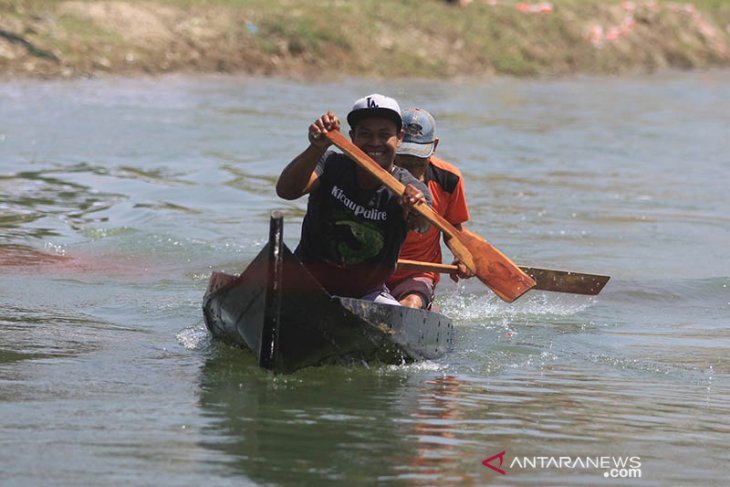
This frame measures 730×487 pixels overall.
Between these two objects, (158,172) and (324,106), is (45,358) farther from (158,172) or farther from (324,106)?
(324,106)

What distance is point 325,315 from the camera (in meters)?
6.88

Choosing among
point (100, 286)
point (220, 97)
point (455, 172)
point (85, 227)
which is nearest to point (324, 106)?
point (220, 97)

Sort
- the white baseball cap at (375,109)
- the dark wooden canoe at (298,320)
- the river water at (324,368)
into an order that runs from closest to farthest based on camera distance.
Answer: the river water at (324,368) < the dark wooden canoe at (298,320) < the white baseball cap at (375,109)

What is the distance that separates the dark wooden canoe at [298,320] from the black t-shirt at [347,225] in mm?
294

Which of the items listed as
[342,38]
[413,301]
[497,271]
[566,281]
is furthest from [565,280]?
[342,38]

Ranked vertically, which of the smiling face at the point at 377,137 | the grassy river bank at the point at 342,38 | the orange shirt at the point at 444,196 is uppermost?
the grassy river bank at the point at 342,38

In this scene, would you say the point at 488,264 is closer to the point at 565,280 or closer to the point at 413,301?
the point at 413,301

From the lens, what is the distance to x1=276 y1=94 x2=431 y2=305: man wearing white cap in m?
6.88

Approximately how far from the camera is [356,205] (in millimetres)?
7066

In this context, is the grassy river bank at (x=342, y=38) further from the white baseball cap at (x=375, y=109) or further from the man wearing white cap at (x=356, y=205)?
the white baseball cap at (x=375, y=109)
